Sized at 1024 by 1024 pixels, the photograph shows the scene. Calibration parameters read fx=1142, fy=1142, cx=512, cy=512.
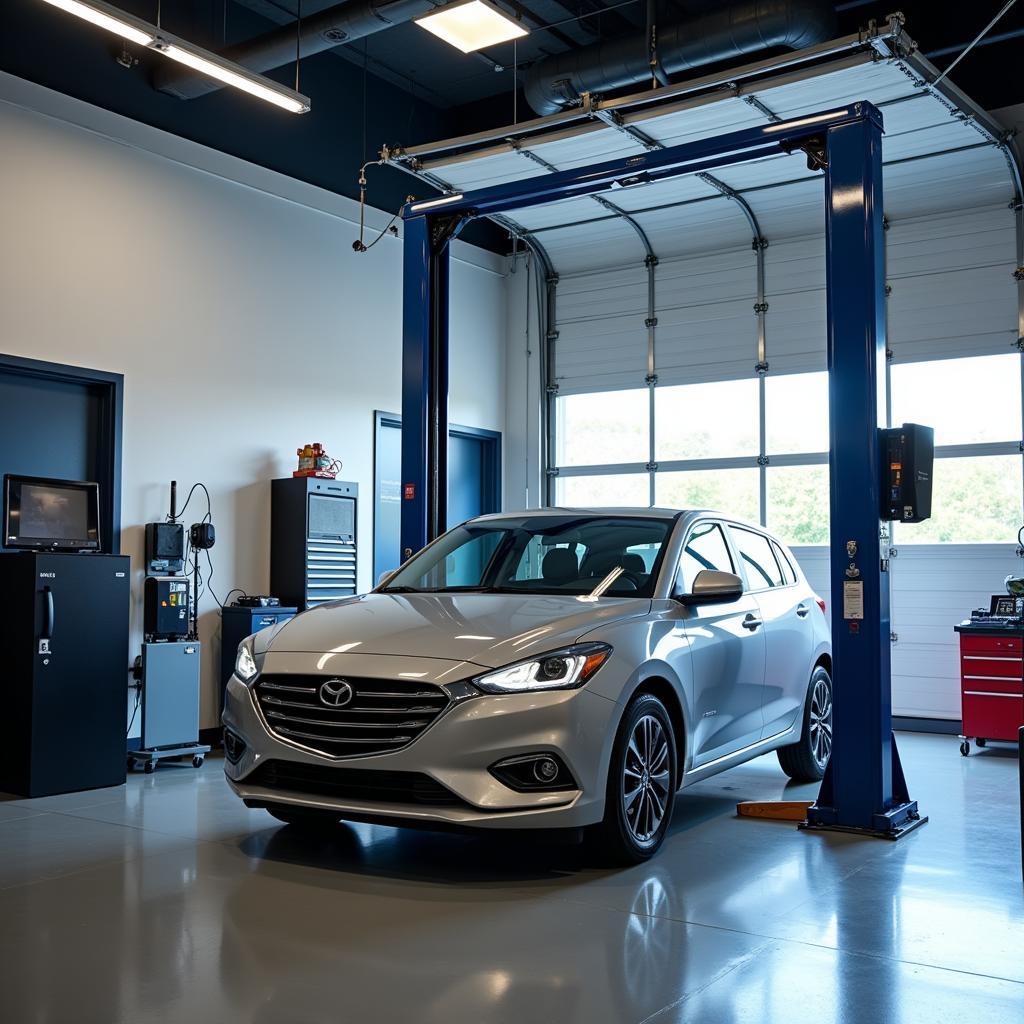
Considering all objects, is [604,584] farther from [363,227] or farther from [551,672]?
[363,227]

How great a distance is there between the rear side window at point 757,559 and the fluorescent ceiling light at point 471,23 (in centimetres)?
325

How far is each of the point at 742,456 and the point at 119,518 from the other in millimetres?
5774

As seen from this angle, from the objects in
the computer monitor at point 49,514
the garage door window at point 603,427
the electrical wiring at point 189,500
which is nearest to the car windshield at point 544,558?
the computer monitor at point 49,514

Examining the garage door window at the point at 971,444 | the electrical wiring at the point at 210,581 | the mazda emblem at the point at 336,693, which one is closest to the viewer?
the mazda emblem at the point at 336,693

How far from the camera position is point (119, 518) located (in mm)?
7953

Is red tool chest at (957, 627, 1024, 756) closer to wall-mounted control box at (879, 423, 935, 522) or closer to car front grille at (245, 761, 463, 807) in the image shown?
wall-mounted control box at (879, 423, 935, 522)

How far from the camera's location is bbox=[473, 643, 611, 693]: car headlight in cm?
423

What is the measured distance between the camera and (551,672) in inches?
169

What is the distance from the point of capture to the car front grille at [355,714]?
166 inches

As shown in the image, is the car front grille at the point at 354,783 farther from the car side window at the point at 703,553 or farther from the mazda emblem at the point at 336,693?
the car side window at the point at 703,553

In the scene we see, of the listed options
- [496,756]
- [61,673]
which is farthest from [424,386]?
[496,756]

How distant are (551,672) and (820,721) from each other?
9.75 feet

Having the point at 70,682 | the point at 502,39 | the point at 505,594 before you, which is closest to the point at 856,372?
the point at 505,594

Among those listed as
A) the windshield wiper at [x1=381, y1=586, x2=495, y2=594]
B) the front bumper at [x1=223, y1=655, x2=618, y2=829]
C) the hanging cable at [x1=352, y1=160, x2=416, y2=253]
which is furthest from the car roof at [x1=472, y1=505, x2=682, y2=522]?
the hanging cable at [x1=352, y1=160, x2=416, y2=253]
